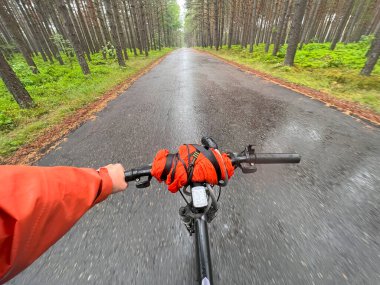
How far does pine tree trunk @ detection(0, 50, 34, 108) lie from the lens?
6246 mm

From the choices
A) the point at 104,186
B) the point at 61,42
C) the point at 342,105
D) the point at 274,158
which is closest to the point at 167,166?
the point at 104,186

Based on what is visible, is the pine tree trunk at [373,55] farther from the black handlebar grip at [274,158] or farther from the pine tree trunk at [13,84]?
the pine tree trunk at [13,84]

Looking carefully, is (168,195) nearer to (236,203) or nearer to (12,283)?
(236,203)

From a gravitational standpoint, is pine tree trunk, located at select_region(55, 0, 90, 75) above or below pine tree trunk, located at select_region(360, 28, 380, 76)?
above

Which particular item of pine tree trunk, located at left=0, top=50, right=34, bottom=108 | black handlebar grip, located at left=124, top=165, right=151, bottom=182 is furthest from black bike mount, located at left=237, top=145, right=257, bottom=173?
pine tree trunk, located at left=0, top=50, right=34, bottom=108

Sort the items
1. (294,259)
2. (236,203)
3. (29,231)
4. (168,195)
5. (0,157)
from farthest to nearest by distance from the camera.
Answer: (0,157)
(168,195)
(236,203)
(294,259)
(29,231)

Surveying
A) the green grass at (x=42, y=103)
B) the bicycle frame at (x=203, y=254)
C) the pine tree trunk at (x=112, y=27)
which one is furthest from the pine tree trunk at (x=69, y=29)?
the bicycle frame at (x=203, y=254)

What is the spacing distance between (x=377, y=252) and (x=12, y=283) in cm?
367

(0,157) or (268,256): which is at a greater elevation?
(268,256)

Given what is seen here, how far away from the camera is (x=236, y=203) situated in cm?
241

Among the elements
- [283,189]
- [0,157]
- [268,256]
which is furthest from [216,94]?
[0,157]

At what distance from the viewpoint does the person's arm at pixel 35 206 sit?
70 cm

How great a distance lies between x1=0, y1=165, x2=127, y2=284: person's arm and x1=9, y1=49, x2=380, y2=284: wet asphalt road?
4.08 ft

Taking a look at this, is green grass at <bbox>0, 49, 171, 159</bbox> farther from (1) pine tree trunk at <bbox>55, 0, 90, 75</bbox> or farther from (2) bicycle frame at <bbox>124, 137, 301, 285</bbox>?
(2) bicycle frame at <bbox>124, 137, 301, 285</bbox>
